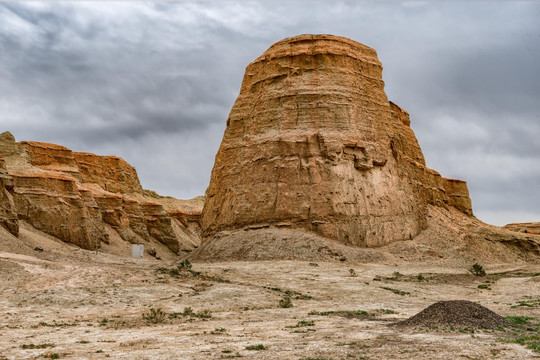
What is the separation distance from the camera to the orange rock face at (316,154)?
48.4 metres

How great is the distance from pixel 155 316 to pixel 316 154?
3079cm

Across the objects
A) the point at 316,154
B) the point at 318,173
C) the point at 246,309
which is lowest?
the point at 246,309

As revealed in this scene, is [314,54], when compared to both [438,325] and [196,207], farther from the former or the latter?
[196,207]

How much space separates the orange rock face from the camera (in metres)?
48.4

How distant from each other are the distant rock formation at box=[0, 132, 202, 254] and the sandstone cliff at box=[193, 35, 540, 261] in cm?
1627

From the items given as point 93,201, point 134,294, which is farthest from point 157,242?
point 134,294

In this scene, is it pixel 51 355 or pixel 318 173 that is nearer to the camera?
pixel 51 355

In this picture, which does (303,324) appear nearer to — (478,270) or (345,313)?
(345,313)

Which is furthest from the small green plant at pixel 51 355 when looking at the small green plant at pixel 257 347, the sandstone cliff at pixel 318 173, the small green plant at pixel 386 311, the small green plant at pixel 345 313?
the sandstone cliff at pixel 318 173

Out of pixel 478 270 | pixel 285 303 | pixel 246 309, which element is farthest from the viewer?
pixel 478 270

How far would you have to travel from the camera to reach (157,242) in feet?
264

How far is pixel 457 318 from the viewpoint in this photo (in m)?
17.0

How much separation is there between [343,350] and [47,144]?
228 feet

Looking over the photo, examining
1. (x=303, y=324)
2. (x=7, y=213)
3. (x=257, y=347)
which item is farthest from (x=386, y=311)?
Result: (x=7, y=213)
